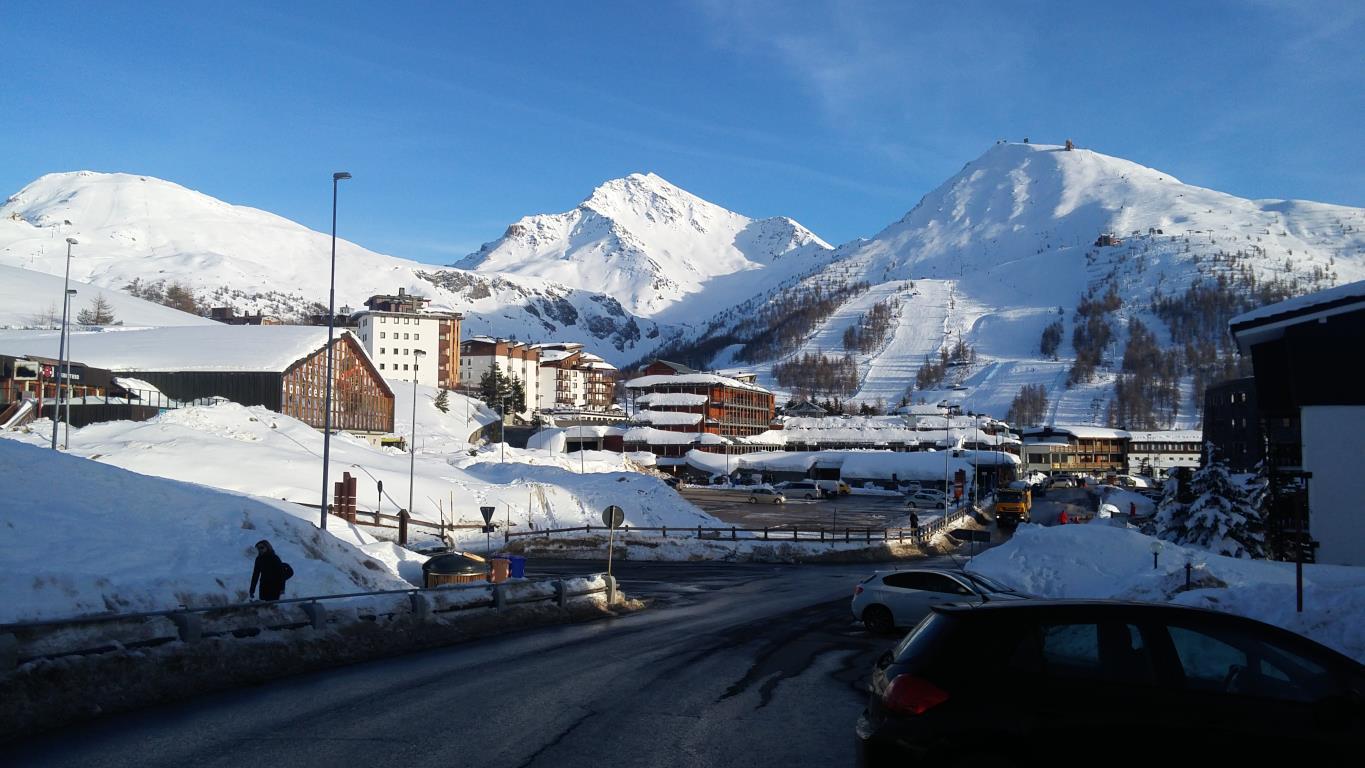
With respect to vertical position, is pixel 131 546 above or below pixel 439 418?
below

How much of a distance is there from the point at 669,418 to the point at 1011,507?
56711mm

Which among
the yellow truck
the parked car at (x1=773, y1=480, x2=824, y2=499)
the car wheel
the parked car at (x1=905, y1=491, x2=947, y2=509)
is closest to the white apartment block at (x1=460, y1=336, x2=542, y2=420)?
the parked car at (x1=773, y1=480, x2=824, y2=499)

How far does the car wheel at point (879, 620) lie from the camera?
19656 mm

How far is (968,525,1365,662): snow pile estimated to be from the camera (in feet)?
43.4

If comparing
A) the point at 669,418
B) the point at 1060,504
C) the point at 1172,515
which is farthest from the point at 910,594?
the point at 669,418

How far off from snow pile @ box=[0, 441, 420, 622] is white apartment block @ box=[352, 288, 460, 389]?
151 meters

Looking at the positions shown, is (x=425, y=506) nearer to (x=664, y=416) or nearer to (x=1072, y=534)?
(x=1072, y=534)

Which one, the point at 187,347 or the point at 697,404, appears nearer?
the point at 187,347

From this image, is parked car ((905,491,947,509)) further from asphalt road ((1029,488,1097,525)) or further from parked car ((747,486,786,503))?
parked car ((747,486,786,503))

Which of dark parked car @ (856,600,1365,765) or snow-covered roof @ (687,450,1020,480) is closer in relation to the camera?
dark parked car @ (856,600,1365,765)

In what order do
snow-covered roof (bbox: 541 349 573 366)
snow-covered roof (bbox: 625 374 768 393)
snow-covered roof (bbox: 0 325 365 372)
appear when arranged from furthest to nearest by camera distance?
snow-covered roof (bbox: 541 349 573 366)
snow-covered roof (bbox: 625 374 768 393)
snow-covered roof (bbox: 0 325 365 372)

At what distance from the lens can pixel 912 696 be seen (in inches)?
238

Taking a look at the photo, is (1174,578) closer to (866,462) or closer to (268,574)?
(268,574)

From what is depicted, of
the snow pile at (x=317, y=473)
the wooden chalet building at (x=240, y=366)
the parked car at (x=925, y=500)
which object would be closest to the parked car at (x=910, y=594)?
the snow pile at (x=317, y=473)
